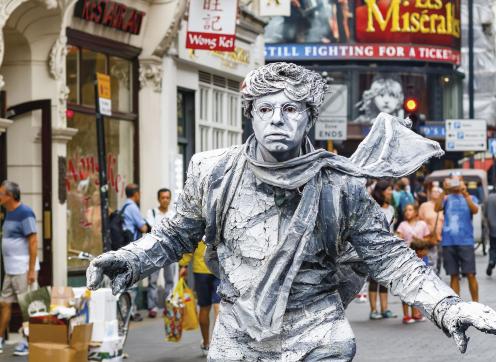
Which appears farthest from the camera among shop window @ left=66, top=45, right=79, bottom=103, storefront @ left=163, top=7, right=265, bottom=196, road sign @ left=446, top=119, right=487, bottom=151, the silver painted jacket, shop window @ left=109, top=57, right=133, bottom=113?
road sign @ left=446, top=119, right=487, bottom=151

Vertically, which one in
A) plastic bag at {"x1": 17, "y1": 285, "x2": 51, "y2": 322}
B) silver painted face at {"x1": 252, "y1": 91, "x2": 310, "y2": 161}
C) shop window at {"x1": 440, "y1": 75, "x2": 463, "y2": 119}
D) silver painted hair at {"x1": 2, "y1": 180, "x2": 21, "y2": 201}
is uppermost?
shop window at {"x1": 440, "y1": 75, "x2": 463, "y2": 119}

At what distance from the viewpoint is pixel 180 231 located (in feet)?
17.9

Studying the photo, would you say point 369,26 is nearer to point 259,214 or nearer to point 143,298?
point 143,298

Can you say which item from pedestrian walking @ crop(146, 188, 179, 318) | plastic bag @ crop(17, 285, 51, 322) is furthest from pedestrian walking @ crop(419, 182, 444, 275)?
plastic bag @ crop(17, 285, 51, 322)

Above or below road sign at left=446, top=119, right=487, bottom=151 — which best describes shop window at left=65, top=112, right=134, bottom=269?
below

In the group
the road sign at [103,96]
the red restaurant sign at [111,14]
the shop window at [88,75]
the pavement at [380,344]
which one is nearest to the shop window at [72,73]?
the shop window at [88,75]

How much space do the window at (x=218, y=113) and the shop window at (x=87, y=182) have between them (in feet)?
10.7

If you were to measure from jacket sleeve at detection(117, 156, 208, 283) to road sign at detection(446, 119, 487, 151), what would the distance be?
36.8 metres

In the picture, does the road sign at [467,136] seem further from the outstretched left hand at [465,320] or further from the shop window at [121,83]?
the outstretched left hand at [465,320]

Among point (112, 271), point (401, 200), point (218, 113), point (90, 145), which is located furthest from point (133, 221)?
point (112, 271)

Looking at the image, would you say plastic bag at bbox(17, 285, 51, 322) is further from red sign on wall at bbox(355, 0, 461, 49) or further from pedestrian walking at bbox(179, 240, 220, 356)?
red sign on wall at bbox(355, 0, 461, 49)

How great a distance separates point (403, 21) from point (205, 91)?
36.6 meters

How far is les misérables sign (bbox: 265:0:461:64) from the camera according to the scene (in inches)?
2349

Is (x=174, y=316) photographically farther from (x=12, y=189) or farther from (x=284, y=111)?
(x=284, y=111)
